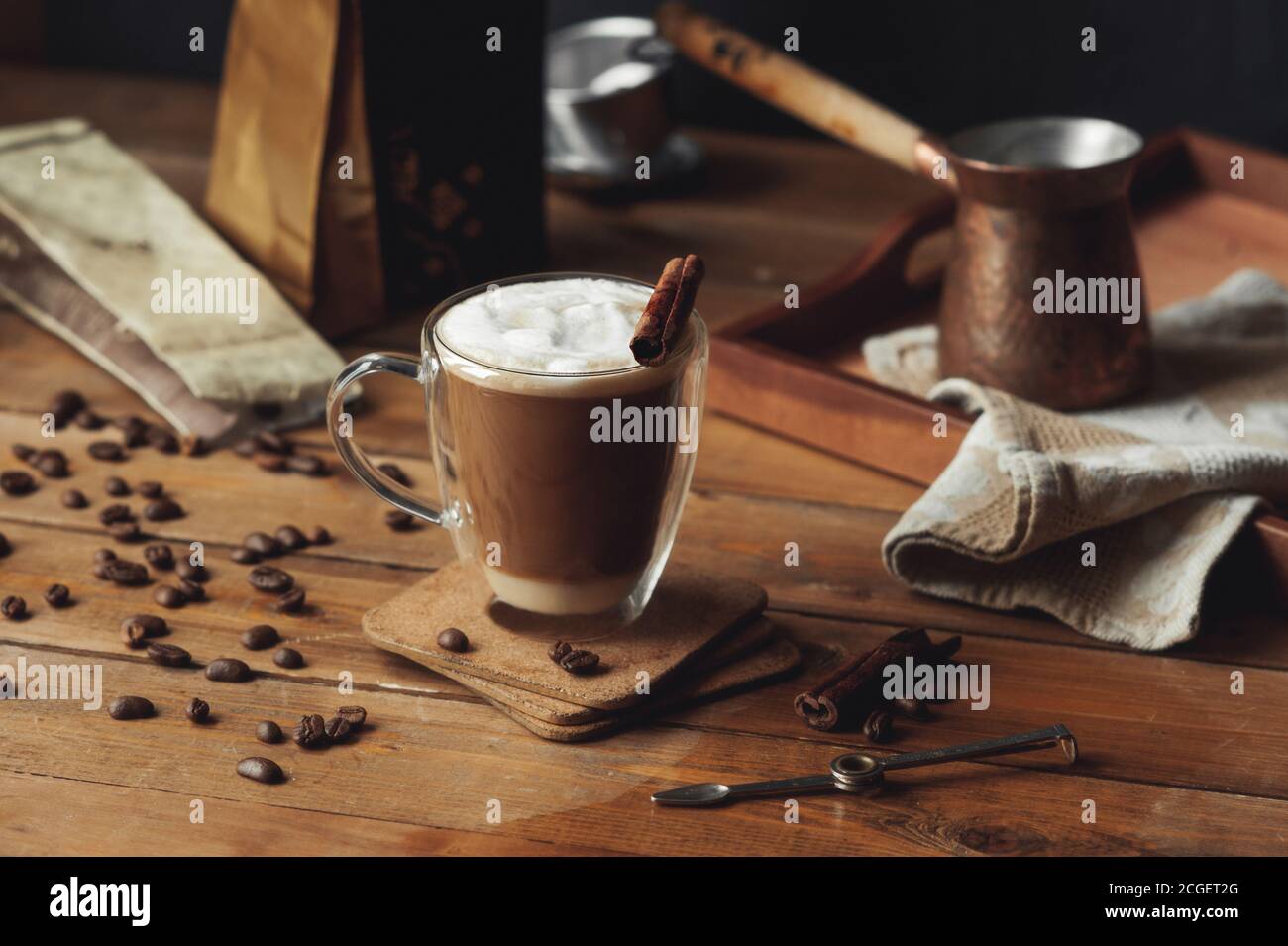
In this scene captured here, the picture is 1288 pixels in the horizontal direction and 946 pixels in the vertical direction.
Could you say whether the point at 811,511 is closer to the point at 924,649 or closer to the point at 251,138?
the point at 924,649

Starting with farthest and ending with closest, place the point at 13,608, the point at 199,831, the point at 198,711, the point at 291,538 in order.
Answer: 1. the point at 291,538
2. the point at 13,608
3. the point at 198,711
4. the point at 199,831

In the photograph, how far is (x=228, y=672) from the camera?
3.69 ft

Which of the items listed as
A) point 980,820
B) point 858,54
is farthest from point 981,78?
point 980,820

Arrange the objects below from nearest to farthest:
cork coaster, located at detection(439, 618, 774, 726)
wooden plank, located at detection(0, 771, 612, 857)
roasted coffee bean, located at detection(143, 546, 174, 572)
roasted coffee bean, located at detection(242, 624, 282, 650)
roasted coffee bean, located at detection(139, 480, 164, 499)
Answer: wooden plank, located at detection(0, 771, 612, 857) < cork coaster, located at detection(439, 618, 774, 726) < roasted coffee bean, located at detection(242, 624, 282, 650) < roasted coffee bean, located at detection(143, 546, 174, 572) < roasted coffee bean, located at detection(139, 480, 164, 499)

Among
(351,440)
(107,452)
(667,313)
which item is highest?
(667,313)

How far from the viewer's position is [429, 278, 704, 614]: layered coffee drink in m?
1.03

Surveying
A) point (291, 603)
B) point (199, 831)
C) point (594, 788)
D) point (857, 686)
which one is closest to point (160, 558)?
point (291, 603)

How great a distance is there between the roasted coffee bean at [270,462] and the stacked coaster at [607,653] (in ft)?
1.05

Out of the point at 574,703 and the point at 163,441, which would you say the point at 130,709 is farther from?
the point at 163,441

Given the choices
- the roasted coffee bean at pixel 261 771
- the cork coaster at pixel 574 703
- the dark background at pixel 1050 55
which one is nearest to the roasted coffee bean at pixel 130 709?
the roasted coffee bean at pixel 261 771

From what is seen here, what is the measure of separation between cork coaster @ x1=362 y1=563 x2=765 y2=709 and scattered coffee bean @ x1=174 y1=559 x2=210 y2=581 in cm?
19

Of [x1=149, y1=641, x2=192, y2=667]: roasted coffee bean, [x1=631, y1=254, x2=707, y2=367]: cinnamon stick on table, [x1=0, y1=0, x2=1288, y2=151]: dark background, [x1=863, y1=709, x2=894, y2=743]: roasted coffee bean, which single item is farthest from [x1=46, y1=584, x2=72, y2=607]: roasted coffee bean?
[x1=0, y1=0, x2=1288, y2=151]: dark background

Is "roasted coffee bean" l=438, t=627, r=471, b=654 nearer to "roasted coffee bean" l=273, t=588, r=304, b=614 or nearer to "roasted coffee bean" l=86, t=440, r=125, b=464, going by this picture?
"roasted coffee bean" l=273, t=588, r=304, b=614

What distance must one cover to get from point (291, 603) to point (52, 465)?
0.38 m
